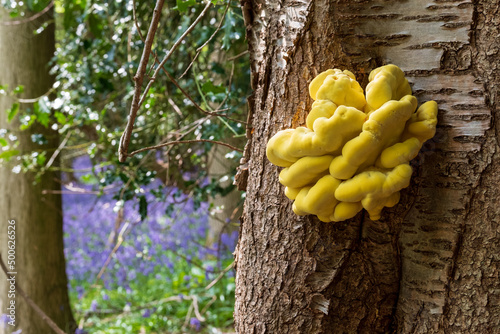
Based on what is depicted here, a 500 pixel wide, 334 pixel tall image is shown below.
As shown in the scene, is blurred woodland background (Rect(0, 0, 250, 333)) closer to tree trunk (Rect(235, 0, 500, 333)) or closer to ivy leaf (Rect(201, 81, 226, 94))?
ivy leaf (Rect(201, 81, 226, 94))

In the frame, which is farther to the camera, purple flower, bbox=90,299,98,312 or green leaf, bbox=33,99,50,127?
purple flower, bbox=90,299,98,312

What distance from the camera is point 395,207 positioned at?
95 centimetres

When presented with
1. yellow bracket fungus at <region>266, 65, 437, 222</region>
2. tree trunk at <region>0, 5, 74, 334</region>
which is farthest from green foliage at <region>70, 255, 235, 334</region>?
yellow bracket fungus at <region>266, 65, 437, 222</region>

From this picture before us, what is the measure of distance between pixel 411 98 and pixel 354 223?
11.5 inches

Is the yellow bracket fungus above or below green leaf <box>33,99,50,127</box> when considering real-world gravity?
below

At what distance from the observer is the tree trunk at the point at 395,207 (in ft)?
2.90

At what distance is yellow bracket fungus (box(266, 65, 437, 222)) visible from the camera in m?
0.81

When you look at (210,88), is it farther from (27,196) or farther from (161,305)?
(161,305)

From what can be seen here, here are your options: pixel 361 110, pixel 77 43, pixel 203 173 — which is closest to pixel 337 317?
pixel 361 110

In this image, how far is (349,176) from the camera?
0.84 meters

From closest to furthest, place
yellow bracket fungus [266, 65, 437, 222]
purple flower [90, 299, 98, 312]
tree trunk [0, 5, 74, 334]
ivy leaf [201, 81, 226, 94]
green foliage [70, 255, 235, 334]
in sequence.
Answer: yellow bracket fungus [266, 65, 437, 222]
ivy leaf [201, 81, 226, 94]
tree trunk [0, 5, 74, 334]
green foliage [70, 255, 235, 334]
purple flower [90, 299, 98, 312]

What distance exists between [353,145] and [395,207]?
0.75 ft

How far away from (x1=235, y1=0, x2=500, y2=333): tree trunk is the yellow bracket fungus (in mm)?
75

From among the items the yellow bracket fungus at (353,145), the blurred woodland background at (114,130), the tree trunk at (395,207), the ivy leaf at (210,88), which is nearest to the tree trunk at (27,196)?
the blurred woodland background at (114,130)
